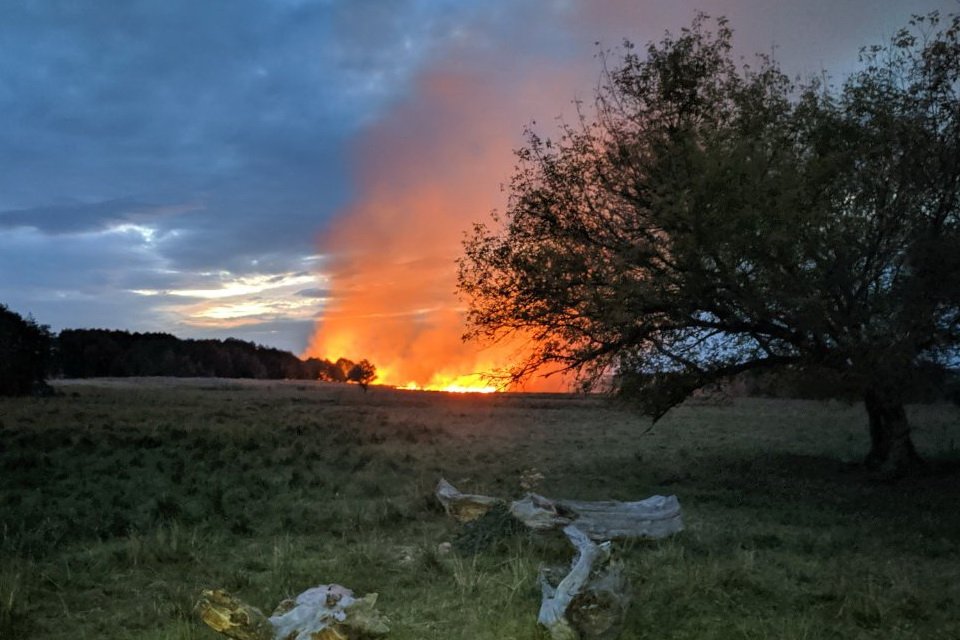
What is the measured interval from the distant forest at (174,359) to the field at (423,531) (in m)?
62.8

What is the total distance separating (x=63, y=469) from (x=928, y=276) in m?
20.3

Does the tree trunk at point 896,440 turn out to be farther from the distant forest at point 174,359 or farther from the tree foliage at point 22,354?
the distant forest at point 174,359

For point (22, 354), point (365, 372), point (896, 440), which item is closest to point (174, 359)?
point (365, 372)

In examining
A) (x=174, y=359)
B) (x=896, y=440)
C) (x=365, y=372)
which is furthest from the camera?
(x=174, y=359)

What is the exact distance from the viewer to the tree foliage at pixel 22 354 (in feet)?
133

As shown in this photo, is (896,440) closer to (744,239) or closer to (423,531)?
(744,239)

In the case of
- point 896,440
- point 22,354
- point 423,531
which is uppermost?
point 22,354

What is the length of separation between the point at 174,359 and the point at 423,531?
302ft

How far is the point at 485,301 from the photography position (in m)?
19.5

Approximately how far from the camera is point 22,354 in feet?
138

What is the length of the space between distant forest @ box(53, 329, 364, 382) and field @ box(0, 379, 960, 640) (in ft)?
206

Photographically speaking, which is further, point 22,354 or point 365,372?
point 365,372

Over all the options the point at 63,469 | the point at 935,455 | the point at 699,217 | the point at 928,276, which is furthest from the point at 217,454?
the point at 935,455

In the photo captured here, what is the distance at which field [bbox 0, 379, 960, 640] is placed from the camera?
7512 mm
